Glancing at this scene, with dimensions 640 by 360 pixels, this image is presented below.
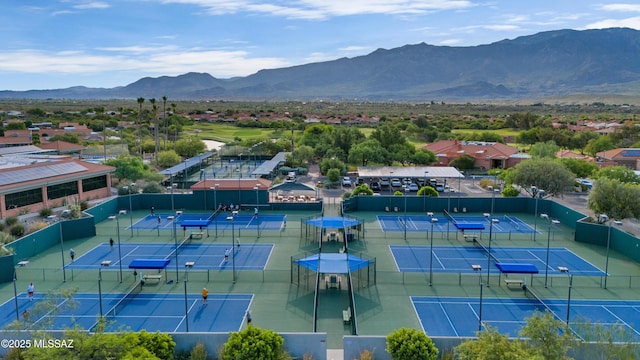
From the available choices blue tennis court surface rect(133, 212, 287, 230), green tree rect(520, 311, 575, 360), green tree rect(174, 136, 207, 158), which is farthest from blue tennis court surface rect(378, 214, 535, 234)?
green tree rect(174, 136, 207, 158)

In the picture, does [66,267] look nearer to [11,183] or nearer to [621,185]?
[11,183]

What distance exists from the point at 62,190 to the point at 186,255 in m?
20.0

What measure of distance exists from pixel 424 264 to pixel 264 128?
94030 millimetres

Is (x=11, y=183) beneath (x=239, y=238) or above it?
above

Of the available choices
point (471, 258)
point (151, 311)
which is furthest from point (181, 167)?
point (471, 258)

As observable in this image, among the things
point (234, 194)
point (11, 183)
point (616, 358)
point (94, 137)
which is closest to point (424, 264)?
point (616, 358)

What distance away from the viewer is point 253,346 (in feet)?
57.2

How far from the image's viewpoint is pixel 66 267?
30672 mm

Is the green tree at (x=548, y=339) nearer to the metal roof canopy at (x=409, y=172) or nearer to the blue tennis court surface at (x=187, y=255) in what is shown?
the blue tennis court surface at (x=187, y=255)

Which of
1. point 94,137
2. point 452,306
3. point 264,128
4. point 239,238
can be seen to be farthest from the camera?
point 264,128

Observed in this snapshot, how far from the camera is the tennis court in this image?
3112 cm

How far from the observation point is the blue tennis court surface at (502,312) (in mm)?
22767

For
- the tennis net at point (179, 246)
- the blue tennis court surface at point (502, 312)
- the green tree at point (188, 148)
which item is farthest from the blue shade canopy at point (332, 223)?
the green tree at point (188, 148)

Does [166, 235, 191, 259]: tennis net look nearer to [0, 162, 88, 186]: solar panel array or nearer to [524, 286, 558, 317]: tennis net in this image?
[0, 162, 88, 186]: solar panel array
